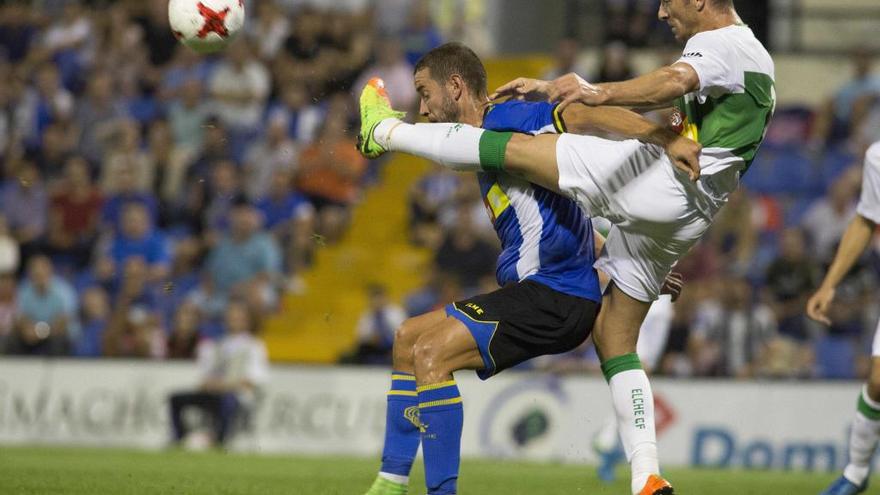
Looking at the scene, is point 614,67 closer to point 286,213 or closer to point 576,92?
point 286,213

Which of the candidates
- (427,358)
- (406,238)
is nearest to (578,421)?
(406,238)

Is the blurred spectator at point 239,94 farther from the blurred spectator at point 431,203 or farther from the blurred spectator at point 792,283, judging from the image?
the blurred spectator at point 792,283

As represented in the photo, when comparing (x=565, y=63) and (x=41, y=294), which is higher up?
(x=565, y=63)

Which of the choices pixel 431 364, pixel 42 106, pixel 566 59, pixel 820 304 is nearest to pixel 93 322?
pixel 42 106

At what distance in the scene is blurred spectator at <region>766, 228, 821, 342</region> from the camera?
13586 mm

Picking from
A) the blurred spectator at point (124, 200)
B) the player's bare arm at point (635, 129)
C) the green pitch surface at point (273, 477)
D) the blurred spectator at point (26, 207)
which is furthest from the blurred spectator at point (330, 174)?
the player's bare arm at point (635, 129)

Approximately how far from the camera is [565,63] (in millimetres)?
15922

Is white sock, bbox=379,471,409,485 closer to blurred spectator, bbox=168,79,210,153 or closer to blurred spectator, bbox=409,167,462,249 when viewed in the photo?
blurred spectator, bbox=409,167,462,249

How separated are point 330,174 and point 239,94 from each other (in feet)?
5.88

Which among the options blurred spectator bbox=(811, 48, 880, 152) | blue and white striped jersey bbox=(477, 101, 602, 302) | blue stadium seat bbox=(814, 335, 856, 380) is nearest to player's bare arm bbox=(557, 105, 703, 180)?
blue and white striped jersey bbox=(477, 101, 602, 302)

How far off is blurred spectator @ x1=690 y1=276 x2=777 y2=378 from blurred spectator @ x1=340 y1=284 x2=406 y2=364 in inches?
117

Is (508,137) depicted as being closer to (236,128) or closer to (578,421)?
(578,421)

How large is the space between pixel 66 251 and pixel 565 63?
6099mm

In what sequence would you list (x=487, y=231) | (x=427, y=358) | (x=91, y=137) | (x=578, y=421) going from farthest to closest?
(x=91, y=137) < (x=487, y=231) < (x=578, y=421) < (x=427, y=358)
